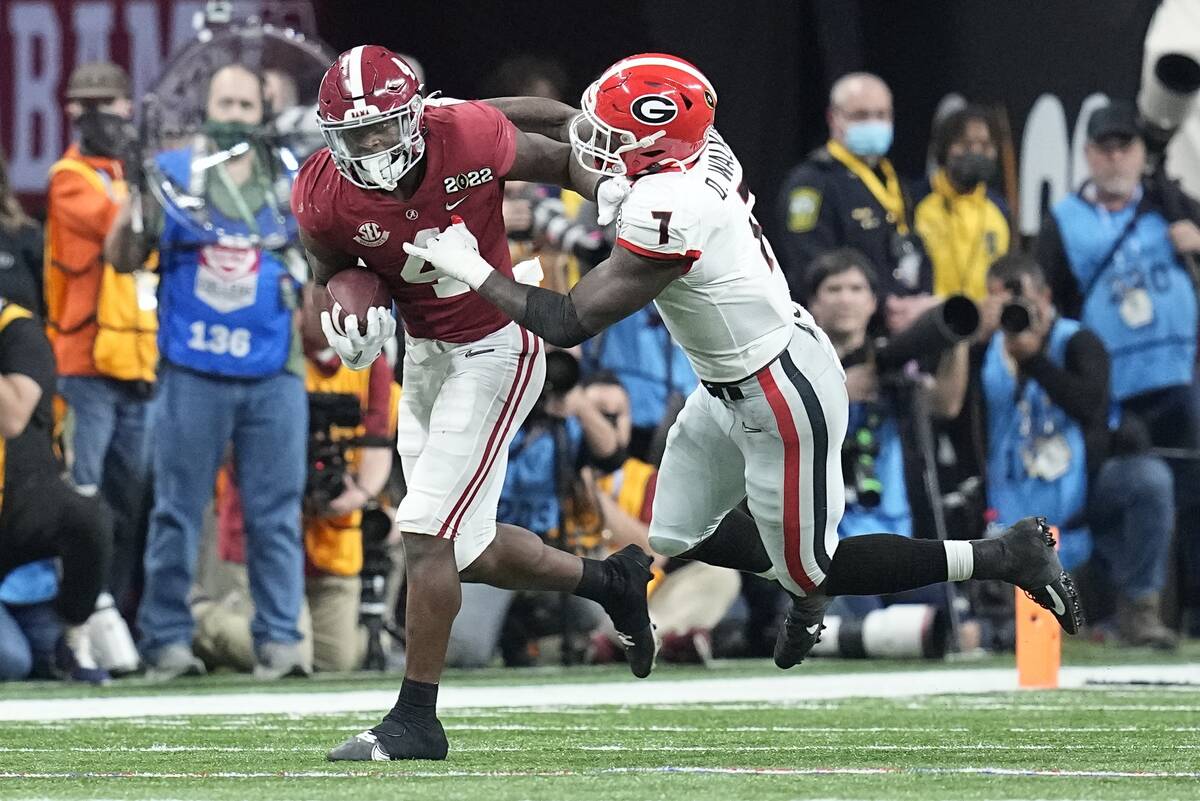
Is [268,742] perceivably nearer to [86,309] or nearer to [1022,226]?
[86,309]

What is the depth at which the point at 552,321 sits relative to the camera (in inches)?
206

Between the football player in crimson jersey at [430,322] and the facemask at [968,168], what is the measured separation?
474 centimetres

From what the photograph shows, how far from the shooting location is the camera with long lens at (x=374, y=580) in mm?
8820

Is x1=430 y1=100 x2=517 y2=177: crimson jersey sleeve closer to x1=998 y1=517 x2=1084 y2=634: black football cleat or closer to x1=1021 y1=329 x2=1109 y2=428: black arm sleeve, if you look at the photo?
x1=998 y1=517 x2=1084 y2=634: black football cleat

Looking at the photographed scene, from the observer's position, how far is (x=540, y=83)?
999 centimetres

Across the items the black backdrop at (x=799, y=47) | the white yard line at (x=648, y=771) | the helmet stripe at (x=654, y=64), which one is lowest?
the white yard line at (x=648, y=771)

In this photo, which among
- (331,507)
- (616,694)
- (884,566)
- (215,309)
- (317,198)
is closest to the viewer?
(317,198)

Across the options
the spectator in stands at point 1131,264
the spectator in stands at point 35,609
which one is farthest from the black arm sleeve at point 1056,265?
the spectator in stands at point 35,609

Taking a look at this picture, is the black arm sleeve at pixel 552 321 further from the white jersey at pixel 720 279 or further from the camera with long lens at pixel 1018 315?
the camera with long lens at pixel 1018 315

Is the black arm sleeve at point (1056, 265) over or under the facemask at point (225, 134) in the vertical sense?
under

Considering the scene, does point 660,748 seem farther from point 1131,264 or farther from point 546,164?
point 1131,264

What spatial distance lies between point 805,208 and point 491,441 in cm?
410

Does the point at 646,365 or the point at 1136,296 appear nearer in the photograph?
the point at 646,365

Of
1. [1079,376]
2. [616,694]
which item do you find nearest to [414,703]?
[616,694]
